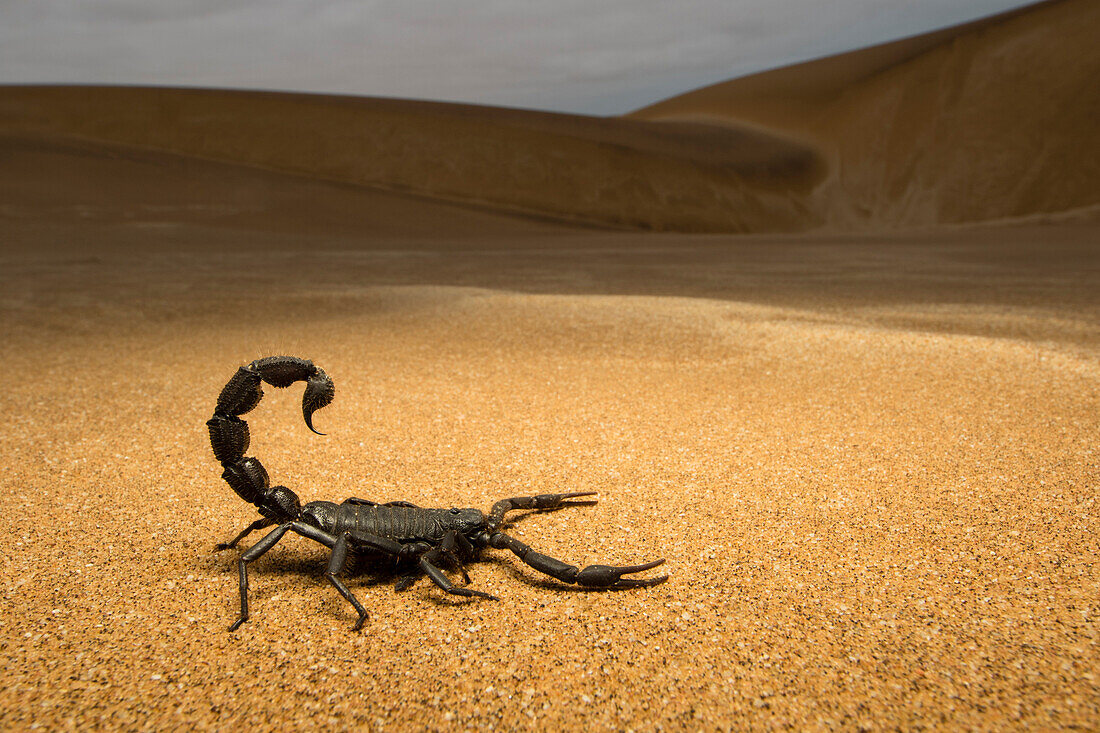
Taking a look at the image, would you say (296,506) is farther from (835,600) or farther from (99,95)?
(99,95)

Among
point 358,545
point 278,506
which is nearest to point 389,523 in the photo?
point 358,545

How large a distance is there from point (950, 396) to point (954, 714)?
323 cm

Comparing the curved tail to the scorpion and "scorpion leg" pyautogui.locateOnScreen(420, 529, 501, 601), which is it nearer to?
the scorpion

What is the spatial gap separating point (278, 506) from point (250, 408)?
37 centimetres

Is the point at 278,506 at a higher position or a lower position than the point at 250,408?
lower

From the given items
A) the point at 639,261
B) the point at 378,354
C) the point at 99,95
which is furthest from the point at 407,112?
the point at 378,354

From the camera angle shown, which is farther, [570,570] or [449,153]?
[449,153]

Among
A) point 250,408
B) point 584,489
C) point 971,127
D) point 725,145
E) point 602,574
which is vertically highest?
point 725,145

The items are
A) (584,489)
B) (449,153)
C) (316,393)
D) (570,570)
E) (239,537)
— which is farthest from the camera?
(449,153)

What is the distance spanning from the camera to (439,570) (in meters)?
2.29

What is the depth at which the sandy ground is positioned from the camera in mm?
1909

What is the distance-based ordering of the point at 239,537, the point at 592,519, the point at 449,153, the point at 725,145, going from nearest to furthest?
the point at 239,537
the point at 592,519
the point at 449,153
the point at 725,145

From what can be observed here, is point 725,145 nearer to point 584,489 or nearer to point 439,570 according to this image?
point 584,489

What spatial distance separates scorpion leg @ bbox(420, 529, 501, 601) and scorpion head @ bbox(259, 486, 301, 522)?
0.47 m
